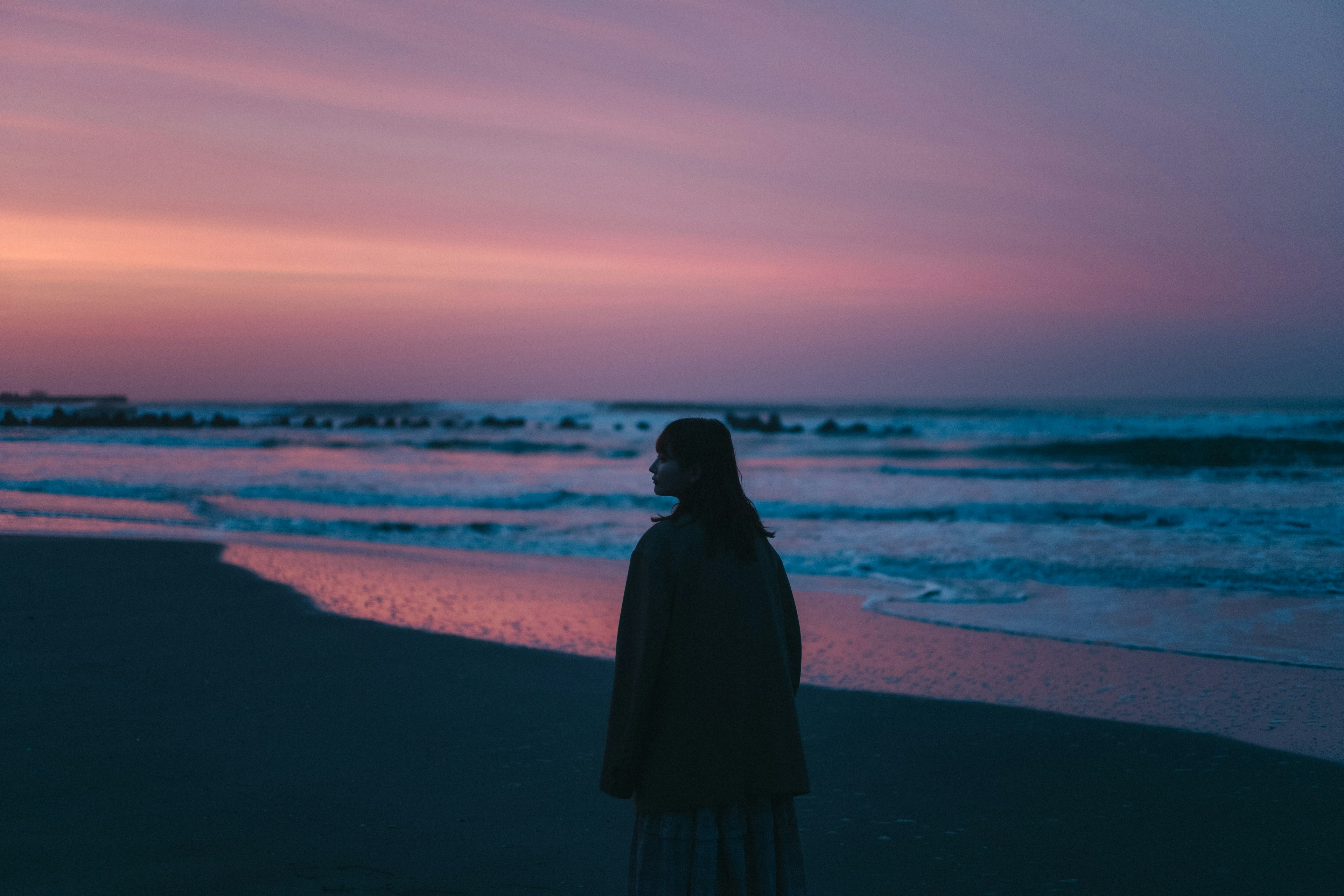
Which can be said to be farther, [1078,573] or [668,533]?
[1078,573]

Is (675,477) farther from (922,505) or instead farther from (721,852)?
(922,505)

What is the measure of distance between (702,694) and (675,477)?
563 millimetres

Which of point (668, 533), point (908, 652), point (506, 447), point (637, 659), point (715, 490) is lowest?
point (908, 652)

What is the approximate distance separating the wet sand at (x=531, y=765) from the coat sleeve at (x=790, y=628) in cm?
111

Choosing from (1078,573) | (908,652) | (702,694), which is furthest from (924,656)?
(702,694)

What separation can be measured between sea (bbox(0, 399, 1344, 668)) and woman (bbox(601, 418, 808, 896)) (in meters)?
5.49

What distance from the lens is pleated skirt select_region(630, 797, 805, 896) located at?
248 centimetres

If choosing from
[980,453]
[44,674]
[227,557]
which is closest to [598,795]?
[44,674]

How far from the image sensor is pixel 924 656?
22.0 ft

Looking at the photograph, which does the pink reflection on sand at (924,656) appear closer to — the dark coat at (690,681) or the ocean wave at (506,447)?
the dark coat at (690,681)

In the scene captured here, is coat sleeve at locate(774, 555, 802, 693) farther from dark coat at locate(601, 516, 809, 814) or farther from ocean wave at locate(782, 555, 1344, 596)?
ocean wave at locate(782, 555, 1344, 596)

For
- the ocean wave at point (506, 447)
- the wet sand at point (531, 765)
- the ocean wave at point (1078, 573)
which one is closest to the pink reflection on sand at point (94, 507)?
the wet sand at point (531, 765)

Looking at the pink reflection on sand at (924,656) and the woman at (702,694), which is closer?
the woman at (702,694)

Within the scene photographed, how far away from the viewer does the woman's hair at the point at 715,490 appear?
98.0 inches
